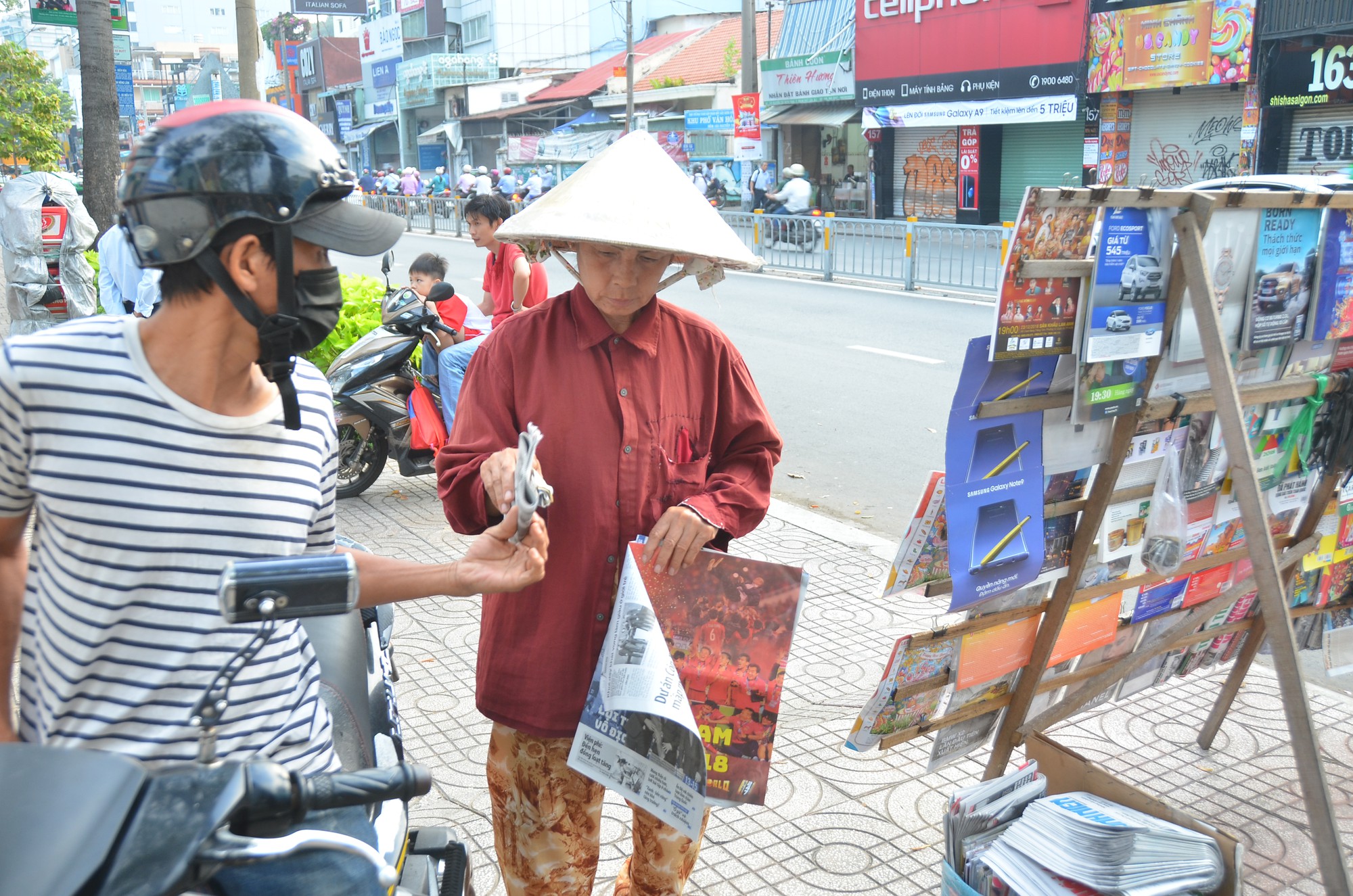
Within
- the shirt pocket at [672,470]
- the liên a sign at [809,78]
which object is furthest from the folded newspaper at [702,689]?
the liên a sign at [809,78]

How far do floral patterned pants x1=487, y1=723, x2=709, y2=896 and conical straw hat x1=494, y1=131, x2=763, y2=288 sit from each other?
3.53 ft

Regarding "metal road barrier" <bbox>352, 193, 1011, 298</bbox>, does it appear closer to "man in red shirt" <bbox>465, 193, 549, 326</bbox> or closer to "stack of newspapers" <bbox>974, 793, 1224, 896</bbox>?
"man in red shirt" <bbox>465, 193, 549, 326</bbox>

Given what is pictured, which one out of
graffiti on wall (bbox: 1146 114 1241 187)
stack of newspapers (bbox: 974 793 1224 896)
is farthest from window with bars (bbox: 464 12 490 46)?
stack of newspapers (bbox: 974 793 1224 896)

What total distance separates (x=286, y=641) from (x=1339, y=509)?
3079mm

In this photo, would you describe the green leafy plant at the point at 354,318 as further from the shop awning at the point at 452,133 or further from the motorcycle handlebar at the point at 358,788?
the shop awning at the point at 452,133

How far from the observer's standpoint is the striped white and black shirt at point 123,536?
1.55 meters

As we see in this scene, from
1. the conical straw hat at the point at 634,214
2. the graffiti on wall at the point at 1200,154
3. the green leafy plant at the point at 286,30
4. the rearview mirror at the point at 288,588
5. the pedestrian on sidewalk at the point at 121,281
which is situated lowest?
the rearview mirror at the point at 288,588

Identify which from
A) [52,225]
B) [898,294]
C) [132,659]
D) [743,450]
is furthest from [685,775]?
[898,294]

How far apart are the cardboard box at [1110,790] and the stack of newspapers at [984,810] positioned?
0.58 feet

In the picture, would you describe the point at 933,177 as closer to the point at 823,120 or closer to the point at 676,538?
the point at 823,120

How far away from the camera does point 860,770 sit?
3.65 meters

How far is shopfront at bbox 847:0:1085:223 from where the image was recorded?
2191 cm

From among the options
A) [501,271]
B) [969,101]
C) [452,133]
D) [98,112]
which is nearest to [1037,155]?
[969,101]

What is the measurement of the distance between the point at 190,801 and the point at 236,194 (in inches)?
31.7
